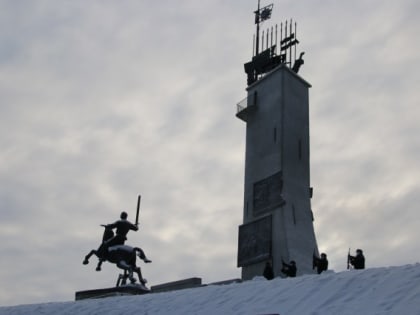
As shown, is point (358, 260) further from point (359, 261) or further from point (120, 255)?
point (120, 255)

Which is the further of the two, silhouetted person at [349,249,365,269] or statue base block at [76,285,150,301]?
statue base block at [76,285,150,301]

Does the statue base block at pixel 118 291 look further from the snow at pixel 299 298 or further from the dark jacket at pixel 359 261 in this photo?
the dark jacket at pixel 359 261

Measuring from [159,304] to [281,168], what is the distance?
52.0 feet

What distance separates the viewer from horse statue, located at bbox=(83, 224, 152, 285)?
2772 centimetres

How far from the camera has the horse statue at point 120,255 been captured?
27.7 m

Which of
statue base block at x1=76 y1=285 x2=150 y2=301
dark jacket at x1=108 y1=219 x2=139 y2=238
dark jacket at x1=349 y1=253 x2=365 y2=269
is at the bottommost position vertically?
statue base block at x1=76 y1=285 x2=150 y2=301

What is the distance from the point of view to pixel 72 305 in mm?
25328

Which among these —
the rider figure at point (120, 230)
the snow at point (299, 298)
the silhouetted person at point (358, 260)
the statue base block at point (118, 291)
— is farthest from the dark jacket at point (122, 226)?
the silhouetted person at point (358, 260)

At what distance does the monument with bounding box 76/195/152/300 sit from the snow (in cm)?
233

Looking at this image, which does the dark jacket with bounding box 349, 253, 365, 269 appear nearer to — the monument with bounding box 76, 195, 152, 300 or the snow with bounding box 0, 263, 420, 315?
the snow with bounding box 0, 263, 420, 315

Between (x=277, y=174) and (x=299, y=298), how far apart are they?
18.5 metres

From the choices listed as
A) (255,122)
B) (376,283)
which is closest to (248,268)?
(255,122)

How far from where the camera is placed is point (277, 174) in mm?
37344

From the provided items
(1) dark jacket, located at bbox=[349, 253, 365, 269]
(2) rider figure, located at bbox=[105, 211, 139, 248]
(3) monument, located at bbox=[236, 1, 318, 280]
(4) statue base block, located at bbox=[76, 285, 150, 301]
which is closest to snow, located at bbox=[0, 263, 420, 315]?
(4) statue base block, located at bbox=[76, 285, 150, 301]
